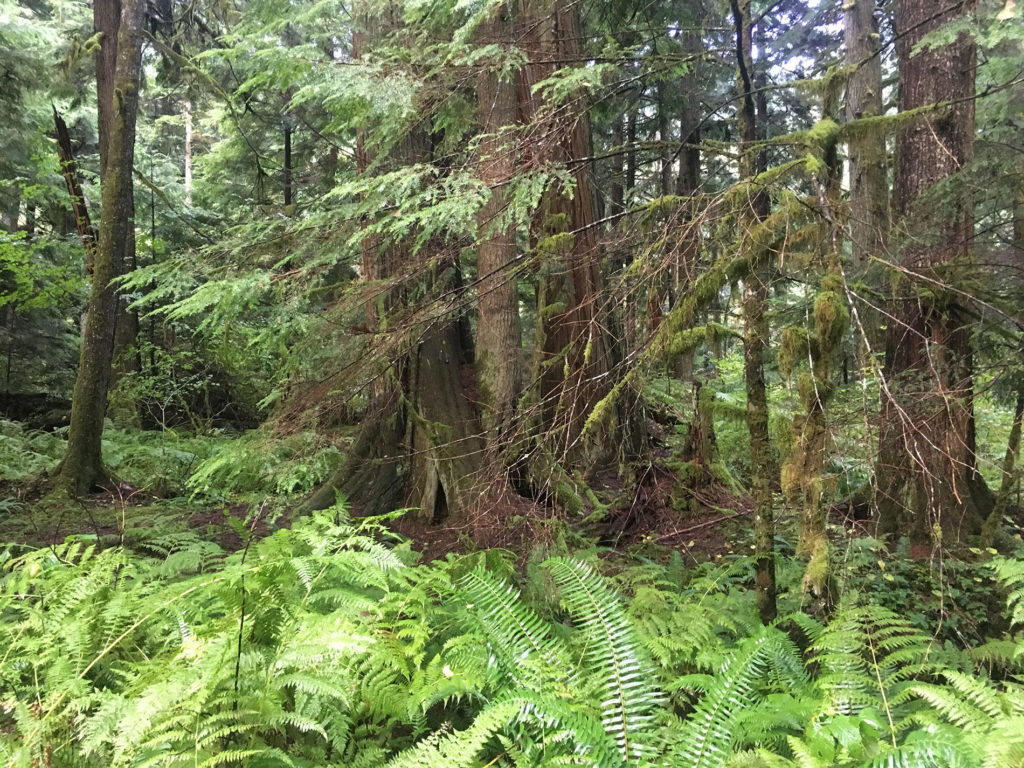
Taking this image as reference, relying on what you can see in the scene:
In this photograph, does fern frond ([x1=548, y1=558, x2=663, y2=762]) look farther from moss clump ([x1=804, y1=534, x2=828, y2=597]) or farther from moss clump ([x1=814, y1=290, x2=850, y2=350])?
moss clump ([x1=814, y1=290, x2=850, y2=350])

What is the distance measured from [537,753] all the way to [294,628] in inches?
42.9

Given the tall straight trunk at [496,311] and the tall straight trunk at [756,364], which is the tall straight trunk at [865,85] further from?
the tall straight trunk at [496,311]

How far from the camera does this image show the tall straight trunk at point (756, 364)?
2.92 m

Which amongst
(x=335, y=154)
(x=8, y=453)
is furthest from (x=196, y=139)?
(x=8, y=453)

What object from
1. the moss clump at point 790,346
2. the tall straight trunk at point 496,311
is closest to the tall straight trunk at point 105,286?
the tall straight trunk at point 496,311

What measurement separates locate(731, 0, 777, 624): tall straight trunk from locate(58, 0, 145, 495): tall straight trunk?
800 centimetres

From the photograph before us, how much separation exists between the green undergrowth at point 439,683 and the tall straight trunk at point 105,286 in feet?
17.0

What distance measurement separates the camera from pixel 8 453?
877cm

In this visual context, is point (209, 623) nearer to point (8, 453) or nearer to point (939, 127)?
point (939, 127)

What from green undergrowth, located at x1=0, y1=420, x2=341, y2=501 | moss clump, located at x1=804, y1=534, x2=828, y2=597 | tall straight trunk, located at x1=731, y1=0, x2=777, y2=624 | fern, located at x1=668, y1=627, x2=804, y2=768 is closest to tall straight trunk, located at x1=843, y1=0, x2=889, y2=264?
tall straight trunk, located at x1=731, y1=0, x2=777, y2=624

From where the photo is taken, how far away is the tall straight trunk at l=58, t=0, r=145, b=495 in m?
7.59

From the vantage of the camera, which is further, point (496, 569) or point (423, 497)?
point (423, 497)

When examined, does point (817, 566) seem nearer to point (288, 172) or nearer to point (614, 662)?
point (614, 662)

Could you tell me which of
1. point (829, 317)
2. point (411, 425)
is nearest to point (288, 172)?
point (411, 425)
